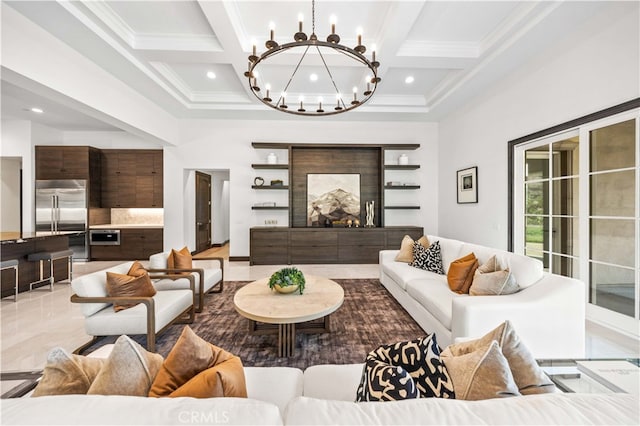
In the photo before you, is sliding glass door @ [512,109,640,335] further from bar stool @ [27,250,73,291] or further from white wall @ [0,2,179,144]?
bar stool @ [27,250,73,291]

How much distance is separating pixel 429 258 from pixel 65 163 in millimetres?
7964

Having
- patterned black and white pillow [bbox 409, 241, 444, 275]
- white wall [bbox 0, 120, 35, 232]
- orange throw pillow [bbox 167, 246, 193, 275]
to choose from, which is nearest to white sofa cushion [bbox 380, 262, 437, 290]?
patterned black and white pillow [bbox 409, 241, 444, 275]

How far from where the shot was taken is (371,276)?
4914 mm

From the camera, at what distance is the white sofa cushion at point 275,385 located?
1.20m

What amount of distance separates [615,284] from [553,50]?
9.39 feet

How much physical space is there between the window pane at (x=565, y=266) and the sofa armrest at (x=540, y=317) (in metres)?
1.55

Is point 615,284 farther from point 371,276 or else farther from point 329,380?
point 329,380

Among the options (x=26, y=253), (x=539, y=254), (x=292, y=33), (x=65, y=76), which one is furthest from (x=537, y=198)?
(x=26, y=253)

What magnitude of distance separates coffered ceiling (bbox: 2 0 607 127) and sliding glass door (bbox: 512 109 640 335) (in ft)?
4.24

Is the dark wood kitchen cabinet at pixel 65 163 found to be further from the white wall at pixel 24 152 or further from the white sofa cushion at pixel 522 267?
the white sofa cushion at pixel 522 267

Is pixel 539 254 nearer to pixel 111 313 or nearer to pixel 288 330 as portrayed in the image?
pixel 288 330

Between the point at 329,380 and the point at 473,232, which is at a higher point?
the point at 473,232

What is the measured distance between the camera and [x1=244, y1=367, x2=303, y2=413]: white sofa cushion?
3.94 ft

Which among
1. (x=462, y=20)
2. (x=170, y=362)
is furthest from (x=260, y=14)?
(x=170, y=362)
